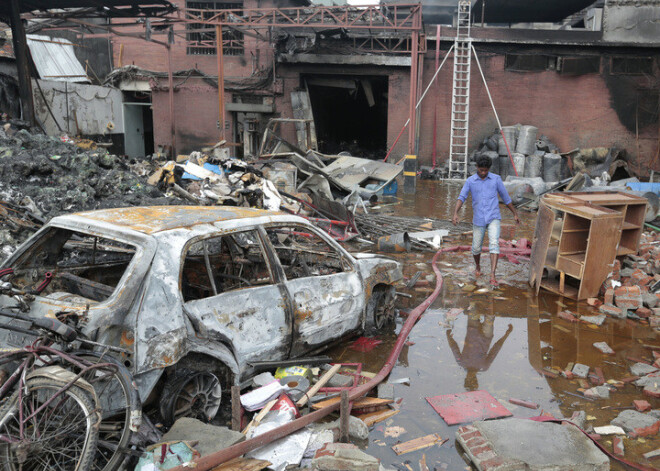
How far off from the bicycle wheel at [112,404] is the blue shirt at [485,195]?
564 cm

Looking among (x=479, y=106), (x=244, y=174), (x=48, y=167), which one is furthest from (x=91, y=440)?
(x=479, y=106)

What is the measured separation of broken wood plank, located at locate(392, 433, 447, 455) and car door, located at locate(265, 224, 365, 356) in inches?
48.5

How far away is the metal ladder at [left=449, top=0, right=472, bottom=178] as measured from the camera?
19828mm

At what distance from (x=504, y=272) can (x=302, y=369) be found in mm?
5071

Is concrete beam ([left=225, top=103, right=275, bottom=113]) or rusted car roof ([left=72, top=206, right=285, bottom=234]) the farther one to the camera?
concrete beam ([left=225, top=103, right=275, bottom=113])

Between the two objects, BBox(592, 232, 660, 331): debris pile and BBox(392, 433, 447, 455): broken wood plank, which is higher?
BBox(592, 232, 660, 331): debris pile

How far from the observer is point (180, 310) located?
364 cm

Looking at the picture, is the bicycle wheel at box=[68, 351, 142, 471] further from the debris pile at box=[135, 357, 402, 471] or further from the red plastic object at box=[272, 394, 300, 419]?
the red plastic object at box=[272, 394, 300, 419]

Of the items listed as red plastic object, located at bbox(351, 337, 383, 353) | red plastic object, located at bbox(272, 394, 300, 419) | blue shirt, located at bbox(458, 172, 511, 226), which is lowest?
red plastic object, located at bbox(351, 337, 383, 353)

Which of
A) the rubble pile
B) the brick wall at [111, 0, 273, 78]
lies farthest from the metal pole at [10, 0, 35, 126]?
the brick wall at [111, 0, 273, 78]

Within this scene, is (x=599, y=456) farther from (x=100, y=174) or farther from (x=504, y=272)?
(x=100, y=174)

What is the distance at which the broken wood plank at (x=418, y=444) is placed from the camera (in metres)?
3.89

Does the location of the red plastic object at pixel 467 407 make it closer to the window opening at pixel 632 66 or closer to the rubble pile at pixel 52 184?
the rubble pile at pixel 52 184

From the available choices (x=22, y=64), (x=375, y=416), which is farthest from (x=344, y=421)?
(x=22, y=64)
